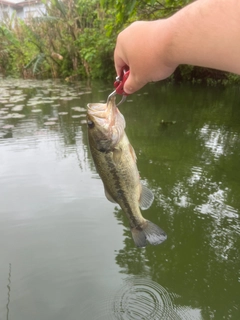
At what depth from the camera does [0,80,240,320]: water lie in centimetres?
222

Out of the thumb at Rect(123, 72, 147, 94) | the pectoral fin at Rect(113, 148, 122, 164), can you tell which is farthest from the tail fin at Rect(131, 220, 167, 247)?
the thumb at Rect(123, 72, 147, 94)

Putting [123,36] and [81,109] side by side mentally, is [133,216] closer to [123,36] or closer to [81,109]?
[123,36]

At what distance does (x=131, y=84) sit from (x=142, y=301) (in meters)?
1.52

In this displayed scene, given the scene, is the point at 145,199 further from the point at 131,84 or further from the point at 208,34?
the point at 208,34

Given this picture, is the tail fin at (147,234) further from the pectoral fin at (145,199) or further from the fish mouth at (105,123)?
the fish mouth at (105,123)

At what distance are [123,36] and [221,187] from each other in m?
2.53

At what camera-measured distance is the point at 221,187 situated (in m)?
3.53

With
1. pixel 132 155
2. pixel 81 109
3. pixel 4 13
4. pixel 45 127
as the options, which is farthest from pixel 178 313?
pixel 4 13

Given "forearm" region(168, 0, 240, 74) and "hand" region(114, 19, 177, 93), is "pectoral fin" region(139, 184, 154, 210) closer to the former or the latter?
"hand" region(114, 19, 177, 93)

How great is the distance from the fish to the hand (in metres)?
0.21

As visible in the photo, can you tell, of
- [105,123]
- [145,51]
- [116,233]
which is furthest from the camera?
[116,233]

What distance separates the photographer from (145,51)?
52.8 inches

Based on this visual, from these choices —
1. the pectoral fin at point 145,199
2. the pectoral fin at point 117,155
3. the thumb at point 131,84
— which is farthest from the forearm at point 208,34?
the pectoral fin at point 145,199

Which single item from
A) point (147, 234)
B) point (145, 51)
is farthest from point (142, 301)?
point (145, 51)
